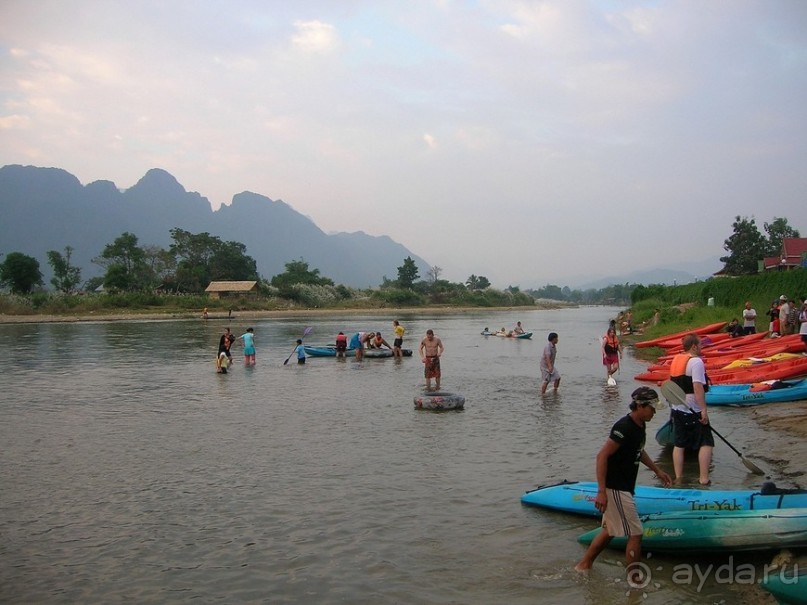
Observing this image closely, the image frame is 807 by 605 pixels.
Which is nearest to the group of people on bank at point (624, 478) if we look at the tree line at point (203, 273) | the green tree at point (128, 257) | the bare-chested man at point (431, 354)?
the bare-chested man at point (431, 354)

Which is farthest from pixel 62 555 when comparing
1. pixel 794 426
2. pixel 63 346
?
pixel 63 346

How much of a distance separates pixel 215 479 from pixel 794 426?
10.8 meters

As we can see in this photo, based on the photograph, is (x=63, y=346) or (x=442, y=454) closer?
(x=442, y=454)

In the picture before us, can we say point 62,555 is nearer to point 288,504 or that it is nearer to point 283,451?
point 288,504

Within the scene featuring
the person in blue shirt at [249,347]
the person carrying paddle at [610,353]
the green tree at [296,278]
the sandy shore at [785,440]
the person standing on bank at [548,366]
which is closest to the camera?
the sandy shore at [785,440]

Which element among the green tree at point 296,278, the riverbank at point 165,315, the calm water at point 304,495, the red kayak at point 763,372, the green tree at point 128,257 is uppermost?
the green tree at point 128,257

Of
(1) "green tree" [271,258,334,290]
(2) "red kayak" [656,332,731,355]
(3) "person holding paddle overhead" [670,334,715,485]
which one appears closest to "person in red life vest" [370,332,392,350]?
(2) "red kayak" [656,332,731,355]

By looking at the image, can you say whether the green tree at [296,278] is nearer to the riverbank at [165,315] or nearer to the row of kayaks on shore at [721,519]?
the riverbank at [165,315]

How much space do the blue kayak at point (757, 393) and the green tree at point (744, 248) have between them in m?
65.8

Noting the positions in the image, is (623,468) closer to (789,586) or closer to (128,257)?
(789,586)

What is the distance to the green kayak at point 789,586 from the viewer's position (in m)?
5.06

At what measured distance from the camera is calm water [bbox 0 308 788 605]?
6422 mm

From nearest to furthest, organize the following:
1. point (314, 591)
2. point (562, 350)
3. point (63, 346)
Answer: point (314, 591), point (562, 350), point (63, 346)

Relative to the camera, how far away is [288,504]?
28.8 ft
